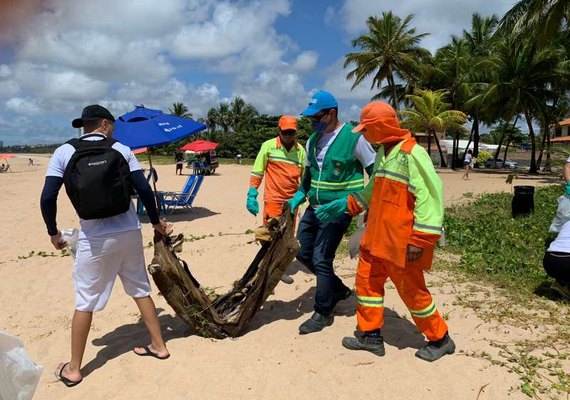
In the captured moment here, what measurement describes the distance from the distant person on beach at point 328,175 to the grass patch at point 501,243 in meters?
2.36

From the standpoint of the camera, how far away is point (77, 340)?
124 inches

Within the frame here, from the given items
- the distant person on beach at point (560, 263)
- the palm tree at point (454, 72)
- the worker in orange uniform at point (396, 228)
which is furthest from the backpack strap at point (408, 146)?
the palm tree at point (454, 72)

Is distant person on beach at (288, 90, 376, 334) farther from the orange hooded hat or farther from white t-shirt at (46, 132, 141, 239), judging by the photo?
white t-shirt at (46, 132, 141, 239)

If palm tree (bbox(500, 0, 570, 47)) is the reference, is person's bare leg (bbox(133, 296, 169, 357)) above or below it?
below

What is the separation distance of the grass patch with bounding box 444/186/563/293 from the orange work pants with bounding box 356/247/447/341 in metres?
2.11

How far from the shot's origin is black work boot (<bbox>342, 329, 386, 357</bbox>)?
11.3 feet

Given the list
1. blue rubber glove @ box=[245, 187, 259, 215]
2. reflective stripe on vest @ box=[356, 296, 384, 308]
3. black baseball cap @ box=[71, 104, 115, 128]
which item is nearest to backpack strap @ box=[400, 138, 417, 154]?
reflective stripe on vest @ box=[356, 296, 384, 308]

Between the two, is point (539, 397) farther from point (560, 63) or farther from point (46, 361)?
point (560, 63)

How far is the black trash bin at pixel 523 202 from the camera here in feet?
31.4

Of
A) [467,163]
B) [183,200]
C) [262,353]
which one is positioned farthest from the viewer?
[467,163]

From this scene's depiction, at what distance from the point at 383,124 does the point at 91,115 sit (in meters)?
1.99

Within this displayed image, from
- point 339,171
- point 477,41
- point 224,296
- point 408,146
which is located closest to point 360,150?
point 339,171

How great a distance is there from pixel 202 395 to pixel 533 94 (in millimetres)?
29276

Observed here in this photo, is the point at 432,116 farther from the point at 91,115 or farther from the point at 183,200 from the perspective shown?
the point at 91,115
